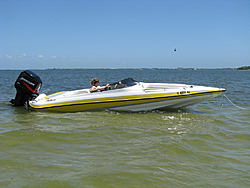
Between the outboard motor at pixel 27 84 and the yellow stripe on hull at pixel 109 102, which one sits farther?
the outboard motor at pixel 27 84

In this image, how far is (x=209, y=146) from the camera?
5.01 metres

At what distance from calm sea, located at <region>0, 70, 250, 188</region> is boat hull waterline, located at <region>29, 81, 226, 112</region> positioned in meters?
0.50

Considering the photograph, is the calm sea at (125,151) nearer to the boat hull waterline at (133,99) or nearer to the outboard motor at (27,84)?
the boat hull waterline at (133,99)

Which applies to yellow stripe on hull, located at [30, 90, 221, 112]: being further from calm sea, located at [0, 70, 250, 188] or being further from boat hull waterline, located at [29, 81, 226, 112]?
calm sea, located at [0, 70, 250, 188]

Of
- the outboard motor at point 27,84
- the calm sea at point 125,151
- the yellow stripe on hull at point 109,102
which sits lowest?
the calm sea at point 125,151

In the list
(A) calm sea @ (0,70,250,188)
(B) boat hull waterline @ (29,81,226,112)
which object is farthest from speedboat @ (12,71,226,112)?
(A) calm sea @ (0,70,250,188)

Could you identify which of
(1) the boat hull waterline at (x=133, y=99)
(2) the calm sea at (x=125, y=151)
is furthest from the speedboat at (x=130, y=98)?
(2) the calm sea at (x=125, y=151)

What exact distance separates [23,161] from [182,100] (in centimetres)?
550

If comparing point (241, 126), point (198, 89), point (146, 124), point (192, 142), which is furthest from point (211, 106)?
point (192, 142)

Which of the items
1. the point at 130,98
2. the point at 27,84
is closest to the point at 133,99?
the point at 130,98

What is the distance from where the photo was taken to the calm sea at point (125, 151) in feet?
11.6

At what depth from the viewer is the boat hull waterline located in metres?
8.02

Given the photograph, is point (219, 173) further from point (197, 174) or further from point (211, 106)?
point (211, 106)

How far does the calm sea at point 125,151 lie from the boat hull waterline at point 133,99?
0.50 m
